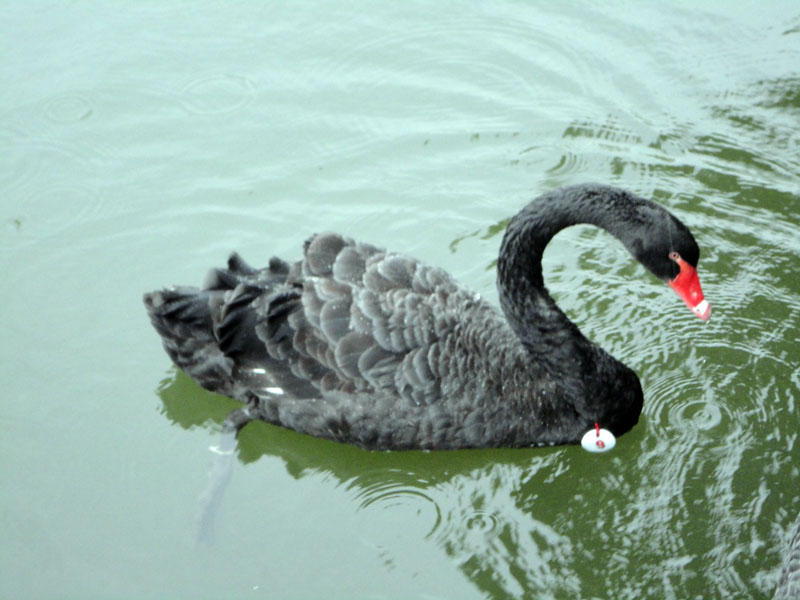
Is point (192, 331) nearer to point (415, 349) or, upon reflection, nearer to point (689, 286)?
point (415, 349)

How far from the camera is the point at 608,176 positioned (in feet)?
24.8

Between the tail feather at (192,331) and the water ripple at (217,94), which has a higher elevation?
the water ripple at (217,94)

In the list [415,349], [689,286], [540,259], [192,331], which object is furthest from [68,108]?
[689,286]

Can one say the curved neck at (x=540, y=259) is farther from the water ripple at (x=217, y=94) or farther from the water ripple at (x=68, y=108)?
the water ripple at (x=68, y=108)

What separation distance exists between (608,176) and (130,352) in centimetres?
350

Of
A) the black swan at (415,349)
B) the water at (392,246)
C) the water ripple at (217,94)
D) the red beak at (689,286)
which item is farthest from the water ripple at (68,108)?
the red beak at (689,286)

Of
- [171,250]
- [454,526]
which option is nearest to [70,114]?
[171,250]

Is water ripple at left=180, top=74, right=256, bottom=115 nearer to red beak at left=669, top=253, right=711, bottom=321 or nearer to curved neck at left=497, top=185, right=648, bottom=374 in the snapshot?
curved neck at left=497, top=185, right=648, bottom=374

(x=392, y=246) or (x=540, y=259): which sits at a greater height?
(x=540, y=259)

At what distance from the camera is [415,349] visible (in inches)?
219

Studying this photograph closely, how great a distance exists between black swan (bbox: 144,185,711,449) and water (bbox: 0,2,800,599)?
248mm

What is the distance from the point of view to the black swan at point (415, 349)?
554 centimetres

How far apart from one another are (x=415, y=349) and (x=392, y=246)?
5.62 feet

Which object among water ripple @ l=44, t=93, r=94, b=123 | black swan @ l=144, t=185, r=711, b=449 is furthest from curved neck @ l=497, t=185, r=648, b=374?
water ripple @ l=44, t=93, r=94, b=123
